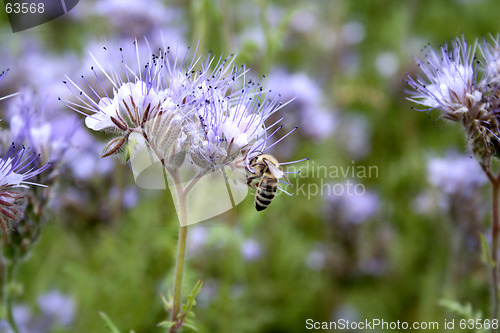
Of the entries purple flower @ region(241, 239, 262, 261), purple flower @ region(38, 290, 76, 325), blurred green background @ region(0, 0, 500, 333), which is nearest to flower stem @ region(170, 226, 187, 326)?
blurred green background @ region(0, 0, 500, 333)

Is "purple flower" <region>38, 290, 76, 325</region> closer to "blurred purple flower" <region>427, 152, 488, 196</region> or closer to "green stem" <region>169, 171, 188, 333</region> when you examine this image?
"green stem" <region>169, 171, 188, 333</region>

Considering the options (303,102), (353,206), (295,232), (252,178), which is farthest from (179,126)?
(295,232)

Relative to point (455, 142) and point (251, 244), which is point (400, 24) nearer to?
point (455, 142)

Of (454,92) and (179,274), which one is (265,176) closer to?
(179,274)

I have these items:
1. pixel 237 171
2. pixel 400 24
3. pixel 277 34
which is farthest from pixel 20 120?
pixel 400 24

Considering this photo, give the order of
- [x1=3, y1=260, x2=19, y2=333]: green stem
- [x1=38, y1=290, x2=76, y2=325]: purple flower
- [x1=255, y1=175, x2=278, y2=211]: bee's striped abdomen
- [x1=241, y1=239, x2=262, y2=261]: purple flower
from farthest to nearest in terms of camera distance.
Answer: [x1=38, y1=290, x2=76, y2=325]: purple flower → [x1=241, y1=239, x2=262, y2=261]: purple flower → [x1=3, y1=260, x2=19, y2=333]: green stem → [x1=255, y1=175, x2=278, y2=211]: bee's striped abdomen

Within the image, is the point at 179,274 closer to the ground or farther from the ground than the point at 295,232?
closer to the ground

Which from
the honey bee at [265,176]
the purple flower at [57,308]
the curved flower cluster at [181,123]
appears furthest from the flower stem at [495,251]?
the purple flower at [57,308]

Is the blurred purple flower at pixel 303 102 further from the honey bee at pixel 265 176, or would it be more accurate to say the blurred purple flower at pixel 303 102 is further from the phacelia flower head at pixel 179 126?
the phacelia flower head at pixel 179 126

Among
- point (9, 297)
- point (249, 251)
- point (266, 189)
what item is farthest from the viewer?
point (249, 251)
